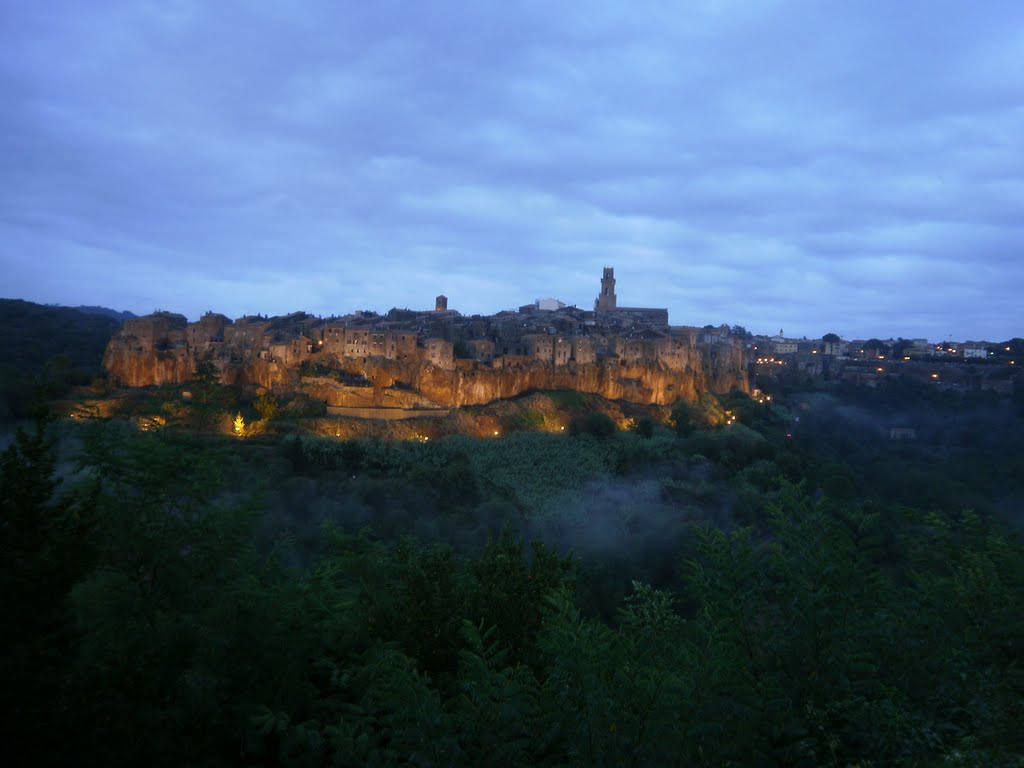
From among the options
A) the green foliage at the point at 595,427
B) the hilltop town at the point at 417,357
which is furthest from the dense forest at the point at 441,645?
the green foliage at the point at 595,427

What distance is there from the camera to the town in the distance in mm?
38969

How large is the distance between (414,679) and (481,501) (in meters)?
24.7

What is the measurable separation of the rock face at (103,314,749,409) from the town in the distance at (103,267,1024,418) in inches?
2.9

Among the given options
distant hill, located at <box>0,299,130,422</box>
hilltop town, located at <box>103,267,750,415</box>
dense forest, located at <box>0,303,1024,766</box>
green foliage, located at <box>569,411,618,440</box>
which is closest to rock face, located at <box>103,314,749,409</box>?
hilltop town, located at <box>103,267,750,415</box>

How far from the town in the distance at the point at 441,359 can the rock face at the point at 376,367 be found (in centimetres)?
7

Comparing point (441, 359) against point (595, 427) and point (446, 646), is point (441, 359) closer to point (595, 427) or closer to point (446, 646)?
point (595, 427)

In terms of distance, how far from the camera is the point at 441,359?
1692 inches

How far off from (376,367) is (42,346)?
77.6 ft

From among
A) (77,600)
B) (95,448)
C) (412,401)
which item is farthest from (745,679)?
(412,401)

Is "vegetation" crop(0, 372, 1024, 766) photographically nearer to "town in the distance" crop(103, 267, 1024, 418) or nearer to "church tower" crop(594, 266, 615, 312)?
"town in the distance" crop(103, 267, 1024, 418)

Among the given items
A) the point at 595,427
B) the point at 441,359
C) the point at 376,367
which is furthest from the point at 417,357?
the point at 595,427

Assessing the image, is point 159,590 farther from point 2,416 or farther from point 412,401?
point 412,401

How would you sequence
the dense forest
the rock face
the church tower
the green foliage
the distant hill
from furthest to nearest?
the church tower
the green foliage
the rock face
the distant hill
the dense forest

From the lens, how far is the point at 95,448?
6586 mm
